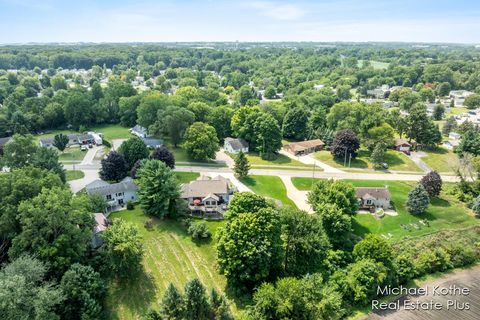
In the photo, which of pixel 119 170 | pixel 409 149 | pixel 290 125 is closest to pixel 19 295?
pixel 119 170

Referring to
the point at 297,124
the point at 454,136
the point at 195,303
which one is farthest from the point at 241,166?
the point at 454,136

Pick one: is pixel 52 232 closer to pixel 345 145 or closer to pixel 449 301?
pixel 449 301

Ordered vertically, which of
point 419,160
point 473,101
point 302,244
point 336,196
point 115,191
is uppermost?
point 473,101

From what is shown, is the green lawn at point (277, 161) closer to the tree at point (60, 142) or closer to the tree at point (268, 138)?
the tree at point (268, 138)

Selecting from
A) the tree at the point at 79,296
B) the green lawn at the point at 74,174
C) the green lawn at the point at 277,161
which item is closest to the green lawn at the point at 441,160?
the green lawn at the point at 277,161

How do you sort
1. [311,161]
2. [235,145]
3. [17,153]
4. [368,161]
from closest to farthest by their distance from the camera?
[17,153], [368,161], [311,161], [235,145]

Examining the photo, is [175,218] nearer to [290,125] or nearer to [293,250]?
[293,250]
